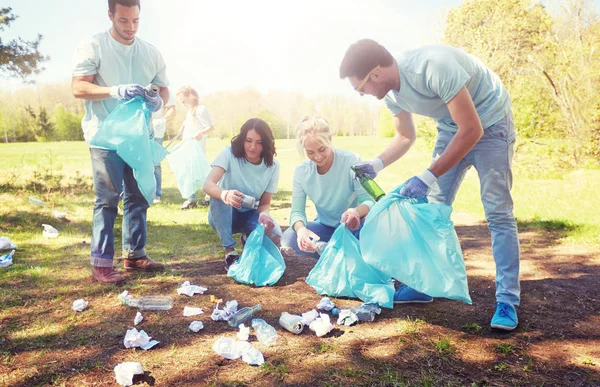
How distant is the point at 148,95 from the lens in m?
2.88

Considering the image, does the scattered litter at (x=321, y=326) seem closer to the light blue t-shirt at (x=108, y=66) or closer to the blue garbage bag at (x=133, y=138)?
the blue garbage bag at (x=133, y=138)

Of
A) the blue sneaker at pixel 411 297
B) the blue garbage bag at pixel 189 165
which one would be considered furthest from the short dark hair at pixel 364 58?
the blue garbage bag at pixel 189 165

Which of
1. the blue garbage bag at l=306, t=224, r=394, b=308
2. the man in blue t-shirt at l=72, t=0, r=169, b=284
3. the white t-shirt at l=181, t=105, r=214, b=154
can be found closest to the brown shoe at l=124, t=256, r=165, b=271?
the man in blue t-shirt at l=72, t=0, r=169, b=284

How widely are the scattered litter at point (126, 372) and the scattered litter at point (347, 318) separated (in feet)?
3.42

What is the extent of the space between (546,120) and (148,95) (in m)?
8.93

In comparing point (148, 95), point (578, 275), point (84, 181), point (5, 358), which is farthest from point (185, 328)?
point (84, 181)

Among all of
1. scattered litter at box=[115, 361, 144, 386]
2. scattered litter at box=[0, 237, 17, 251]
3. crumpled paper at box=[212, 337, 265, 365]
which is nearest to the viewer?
scattered litter at box=[115, 361, 144, 386]

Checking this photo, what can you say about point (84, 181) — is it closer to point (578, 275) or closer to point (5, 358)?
point (5, 358)

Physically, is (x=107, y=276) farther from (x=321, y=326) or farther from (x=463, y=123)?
(x=463, y=123)

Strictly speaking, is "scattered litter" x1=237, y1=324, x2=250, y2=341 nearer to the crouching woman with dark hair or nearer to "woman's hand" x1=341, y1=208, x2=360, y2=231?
"woman's hand" x1=341, y1=208, x2=360, y2=231

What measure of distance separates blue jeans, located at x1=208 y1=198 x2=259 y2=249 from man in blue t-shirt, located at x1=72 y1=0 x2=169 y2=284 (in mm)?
581

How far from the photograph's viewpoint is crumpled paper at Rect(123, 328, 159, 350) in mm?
1973

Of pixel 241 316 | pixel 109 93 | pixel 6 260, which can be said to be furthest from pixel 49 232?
pixel 241 316

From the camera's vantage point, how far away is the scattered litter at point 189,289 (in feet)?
8.81
